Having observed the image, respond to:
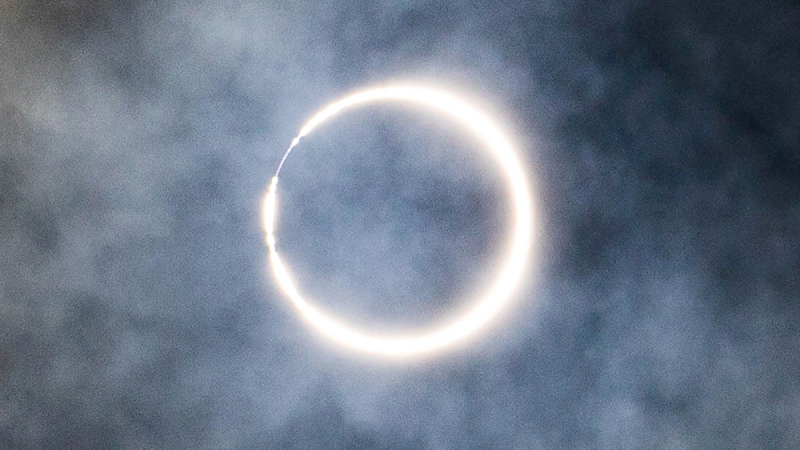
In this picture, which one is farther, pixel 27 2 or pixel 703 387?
pixel 27 2

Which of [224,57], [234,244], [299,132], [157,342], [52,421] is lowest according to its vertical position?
[52,421]

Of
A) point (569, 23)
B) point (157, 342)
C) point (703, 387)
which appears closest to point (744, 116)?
point (569, 23)

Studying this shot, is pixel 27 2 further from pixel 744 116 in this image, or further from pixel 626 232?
pixel 744 116

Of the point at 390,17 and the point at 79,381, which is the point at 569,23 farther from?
the point at 79,381

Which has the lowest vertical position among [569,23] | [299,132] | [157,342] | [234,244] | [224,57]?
[157,342]

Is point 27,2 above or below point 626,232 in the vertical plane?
above

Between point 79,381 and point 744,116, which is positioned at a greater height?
point 744,116

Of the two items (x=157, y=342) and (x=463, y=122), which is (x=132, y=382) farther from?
(x=463, y=122)

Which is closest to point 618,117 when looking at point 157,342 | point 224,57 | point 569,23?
point 569,23

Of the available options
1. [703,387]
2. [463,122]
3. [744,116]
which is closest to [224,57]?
[463,122]
